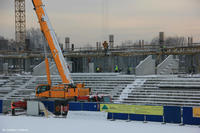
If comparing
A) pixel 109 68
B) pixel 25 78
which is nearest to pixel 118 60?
pixel 109 68

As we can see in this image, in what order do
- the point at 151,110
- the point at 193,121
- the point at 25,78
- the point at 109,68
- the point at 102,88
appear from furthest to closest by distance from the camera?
the point at 109,68
the point at 25,78
the point at 102,88
the point at 151,110
the point at 193,121

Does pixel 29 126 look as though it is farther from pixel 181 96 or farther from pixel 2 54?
pixel 2 54

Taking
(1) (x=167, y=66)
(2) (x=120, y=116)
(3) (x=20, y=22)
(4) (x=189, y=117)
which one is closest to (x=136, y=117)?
(2) (x=120, y=116)

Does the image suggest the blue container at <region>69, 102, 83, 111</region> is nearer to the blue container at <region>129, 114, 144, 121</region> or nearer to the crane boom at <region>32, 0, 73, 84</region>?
the crane boom at <region>32, 0, 73, 84</region>

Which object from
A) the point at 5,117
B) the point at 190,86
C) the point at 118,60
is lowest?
the point at 5,117

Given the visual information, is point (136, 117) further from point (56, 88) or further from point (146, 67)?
point (146, 67)

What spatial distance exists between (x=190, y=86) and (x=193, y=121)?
826 cm

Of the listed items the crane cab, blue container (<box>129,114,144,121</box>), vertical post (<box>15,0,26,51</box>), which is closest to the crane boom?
the crane cab

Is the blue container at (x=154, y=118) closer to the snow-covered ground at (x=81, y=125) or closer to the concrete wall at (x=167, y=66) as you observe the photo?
the snow-covered ground at (x=81, y=125)

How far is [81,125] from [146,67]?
14899 millimetres

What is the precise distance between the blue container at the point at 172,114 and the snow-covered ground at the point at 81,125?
39cm

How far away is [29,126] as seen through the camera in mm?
15273

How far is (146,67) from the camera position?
2884 cm

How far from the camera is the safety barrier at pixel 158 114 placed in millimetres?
15078
